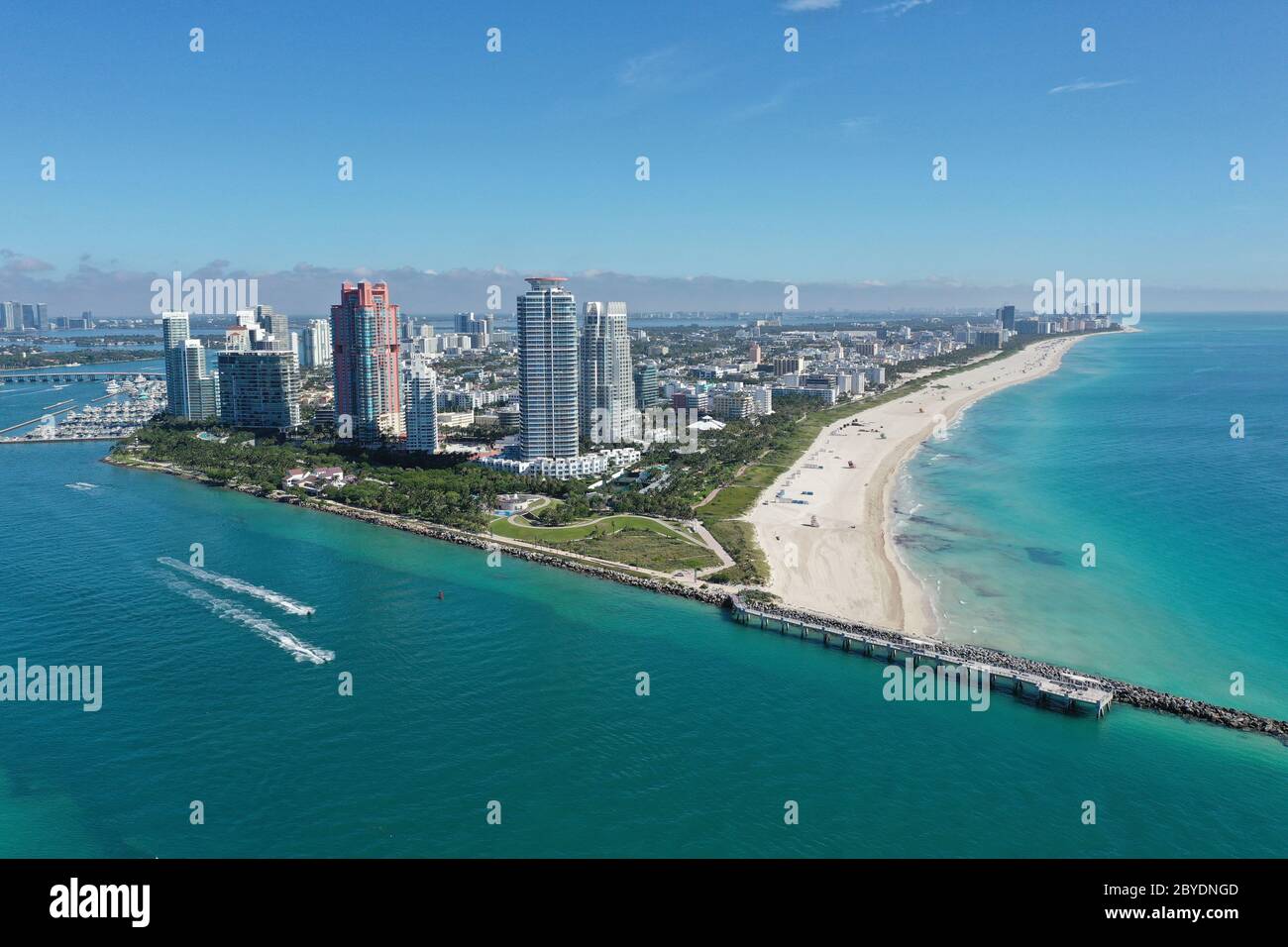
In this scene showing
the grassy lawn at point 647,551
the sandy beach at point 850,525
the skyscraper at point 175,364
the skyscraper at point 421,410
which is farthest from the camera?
the skyscraper at point 175,364

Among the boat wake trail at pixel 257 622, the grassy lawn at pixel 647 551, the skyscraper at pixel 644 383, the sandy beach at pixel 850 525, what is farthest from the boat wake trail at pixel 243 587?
the skyscraper at pixel 644 383

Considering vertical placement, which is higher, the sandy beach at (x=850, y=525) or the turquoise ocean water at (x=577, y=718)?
the sandy beach at (x=850, y=525)

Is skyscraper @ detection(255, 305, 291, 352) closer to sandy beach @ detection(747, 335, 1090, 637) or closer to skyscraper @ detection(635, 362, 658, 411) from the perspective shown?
skyscraper @ detection(635, 362, 658, 411)

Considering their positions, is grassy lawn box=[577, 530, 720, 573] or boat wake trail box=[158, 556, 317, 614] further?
grassy lawn box=[577, 530, 720, 573]

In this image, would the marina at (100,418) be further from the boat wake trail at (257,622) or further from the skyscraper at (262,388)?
the boat wake trail at (257,622)

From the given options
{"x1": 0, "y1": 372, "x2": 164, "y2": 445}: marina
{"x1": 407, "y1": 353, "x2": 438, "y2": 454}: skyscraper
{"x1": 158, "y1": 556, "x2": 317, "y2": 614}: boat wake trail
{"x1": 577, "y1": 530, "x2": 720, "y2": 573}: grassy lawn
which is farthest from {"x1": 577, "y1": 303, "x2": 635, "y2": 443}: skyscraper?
{"x1": 0, "y1": 372, "x2": 164, "y2": 445}: marina

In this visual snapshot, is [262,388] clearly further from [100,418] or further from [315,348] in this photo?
[315,348]

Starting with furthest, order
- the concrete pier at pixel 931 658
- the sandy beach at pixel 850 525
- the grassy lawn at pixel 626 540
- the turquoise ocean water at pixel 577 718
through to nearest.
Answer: the grassy lawn at pixel 626 540, the sandy beach at pixel 850 525, the concrete pier at pixel 931 658, the turquoise ocean water at pixel 577 718
